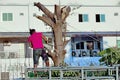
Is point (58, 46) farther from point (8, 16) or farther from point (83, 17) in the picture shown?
point (83, 17)

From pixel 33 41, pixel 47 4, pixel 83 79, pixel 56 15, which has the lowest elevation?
pixel 83 79

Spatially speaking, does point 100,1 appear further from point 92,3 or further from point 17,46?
point 17,46

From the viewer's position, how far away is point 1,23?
46844 mm

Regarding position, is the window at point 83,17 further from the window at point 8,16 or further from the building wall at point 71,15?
the window at point 8,16

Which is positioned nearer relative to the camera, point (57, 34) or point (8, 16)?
point (57, 34)

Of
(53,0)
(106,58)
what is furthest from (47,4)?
(106,58)

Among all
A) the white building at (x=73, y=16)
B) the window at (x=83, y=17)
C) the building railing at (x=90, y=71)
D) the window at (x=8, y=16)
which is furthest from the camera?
the window at (x=83, y=17)

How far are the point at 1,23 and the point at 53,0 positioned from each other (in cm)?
607

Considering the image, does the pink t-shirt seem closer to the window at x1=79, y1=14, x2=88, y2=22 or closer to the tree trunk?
the tree trunk

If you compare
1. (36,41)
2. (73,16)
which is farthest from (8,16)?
(36,41)

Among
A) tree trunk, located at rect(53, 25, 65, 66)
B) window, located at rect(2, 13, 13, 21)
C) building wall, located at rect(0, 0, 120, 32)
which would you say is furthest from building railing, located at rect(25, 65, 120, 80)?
window, located at rect(2, 13, 13, 21)

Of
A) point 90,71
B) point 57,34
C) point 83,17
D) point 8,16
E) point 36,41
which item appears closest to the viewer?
point 90,71

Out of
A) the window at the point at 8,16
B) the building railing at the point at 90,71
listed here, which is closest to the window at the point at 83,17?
the window at the point at 8,16

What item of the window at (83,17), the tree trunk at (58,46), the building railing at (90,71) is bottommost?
the building railing at (90,71)
